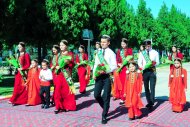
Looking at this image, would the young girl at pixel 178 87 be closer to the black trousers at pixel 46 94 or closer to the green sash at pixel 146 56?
the green sash at pixel 146 56

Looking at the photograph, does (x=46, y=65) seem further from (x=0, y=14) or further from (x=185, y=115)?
(x=0, y=14)

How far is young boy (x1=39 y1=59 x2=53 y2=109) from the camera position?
1087 cm

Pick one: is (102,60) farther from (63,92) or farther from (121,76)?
(121,76)

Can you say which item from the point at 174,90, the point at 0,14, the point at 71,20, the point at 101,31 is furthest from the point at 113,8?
the point at 174,90

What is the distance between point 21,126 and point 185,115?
4249 mm

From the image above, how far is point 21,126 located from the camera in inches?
334

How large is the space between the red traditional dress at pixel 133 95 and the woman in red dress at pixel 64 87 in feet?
5.87

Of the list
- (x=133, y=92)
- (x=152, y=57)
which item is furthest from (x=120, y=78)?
(x=133, y=92)

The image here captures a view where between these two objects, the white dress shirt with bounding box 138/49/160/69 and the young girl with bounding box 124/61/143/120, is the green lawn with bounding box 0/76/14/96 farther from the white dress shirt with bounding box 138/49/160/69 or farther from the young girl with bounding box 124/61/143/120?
the young girl with bounding box 124/61/143/120

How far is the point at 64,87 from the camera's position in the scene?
33.7 ft

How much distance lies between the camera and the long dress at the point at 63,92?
33.3 feet

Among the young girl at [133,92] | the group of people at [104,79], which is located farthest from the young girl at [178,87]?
the young girl at [133,92]

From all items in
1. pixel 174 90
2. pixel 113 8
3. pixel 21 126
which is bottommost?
pixel 21 126

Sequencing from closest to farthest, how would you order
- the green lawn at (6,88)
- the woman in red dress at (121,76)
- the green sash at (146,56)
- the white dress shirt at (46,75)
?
the green sash at (146,56) < the white dress shirt at (46,75) < the woman in red dress at (121,76) < the green lawn at (6,88)
